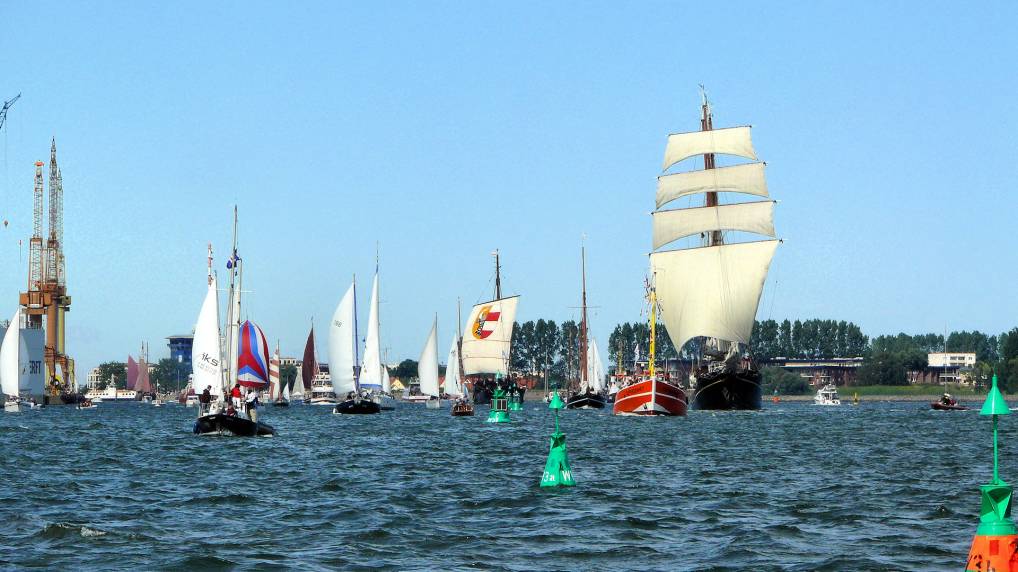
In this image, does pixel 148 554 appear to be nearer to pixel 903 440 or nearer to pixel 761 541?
pixel 761 541

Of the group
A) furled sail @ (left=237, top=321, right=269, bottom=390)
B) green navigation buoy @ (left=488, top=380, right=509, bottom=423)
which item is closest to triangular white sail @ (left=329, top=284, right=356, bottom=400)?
green navigation buoy @ (left=488, top=380, right=509, bottom=423)

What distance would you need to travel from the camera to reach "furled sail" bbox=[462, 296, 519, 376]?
487 feet

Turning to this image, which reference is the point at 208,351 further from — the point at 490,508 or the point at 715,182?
the point at 715,182

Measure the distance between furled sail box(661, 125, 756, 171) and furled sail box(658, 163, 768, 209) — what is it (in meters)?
1.58

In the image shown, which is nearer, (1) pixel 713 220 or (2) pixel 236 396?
(2) pixel 236 396

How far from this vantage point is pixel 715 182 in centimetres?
12838

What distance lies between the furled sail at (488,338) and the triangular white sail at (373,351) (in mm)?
28954

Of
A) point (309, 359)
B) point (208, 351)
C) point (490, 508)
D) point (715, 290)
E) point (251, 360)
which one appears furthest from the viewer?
point (309, 359)

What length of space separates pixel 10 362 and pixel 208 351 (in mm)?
93529

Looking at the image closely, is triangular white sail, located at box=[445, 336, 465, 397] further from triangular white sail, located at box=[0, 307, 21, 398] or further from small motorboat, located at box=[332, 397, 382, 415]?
triangular white sail, located at box=[0, 307, 21, 398]

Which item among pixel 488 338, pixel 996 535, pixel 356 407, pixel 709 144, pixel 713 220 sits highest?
pixel 709 144

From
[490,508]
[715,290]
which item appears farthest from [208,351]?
[715,290]

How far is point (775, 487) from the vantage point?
34.8 metres

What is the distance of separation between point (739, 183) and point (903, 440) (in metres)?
68.0
